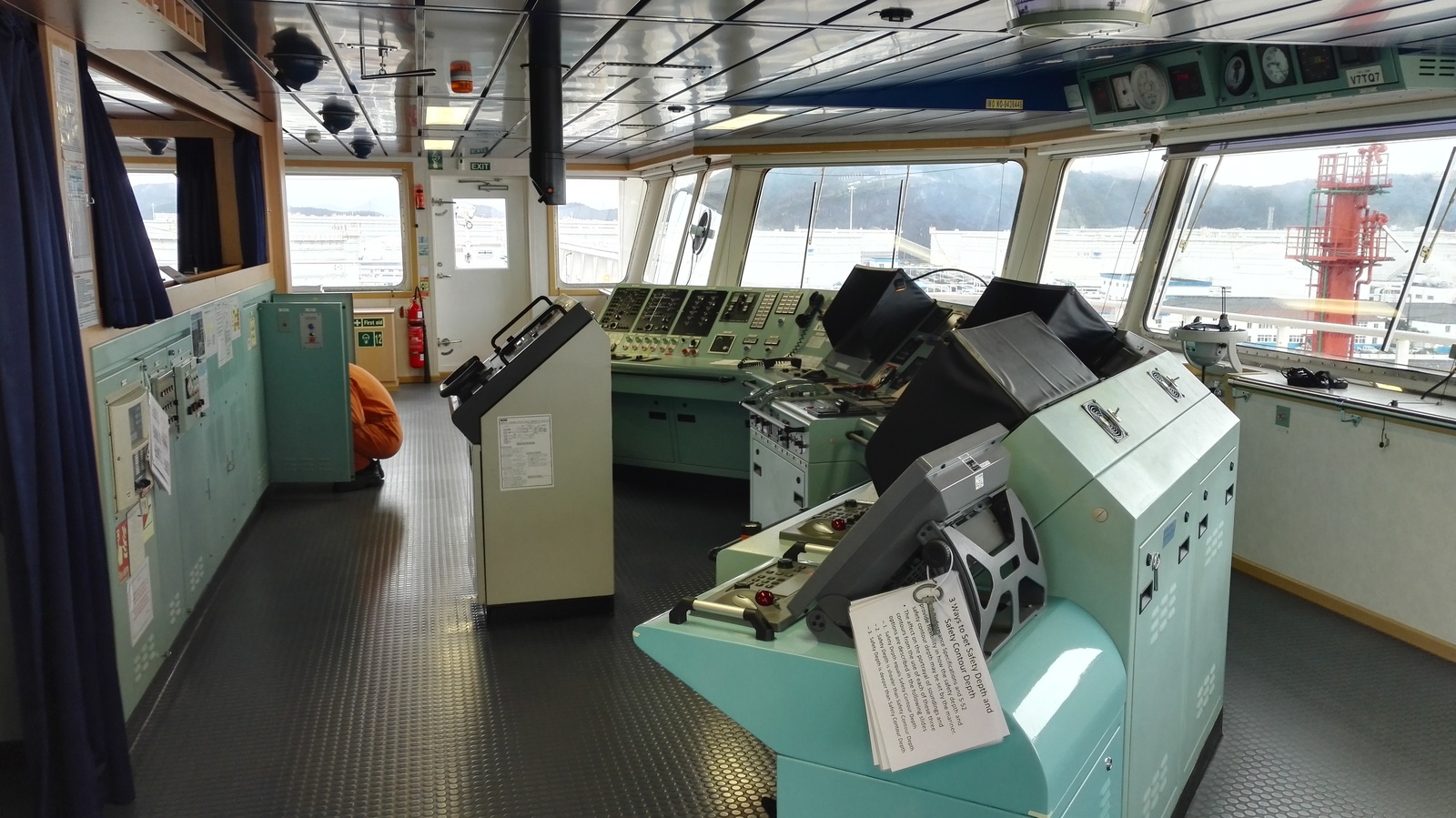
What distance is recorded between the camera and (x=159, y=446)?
3.67 meters

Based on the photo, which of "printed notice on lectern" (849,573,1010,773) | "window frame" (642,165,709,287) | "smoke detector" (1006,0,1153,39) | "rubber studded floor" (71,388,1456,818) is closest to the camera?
"printed notice on lectern" (849,573,1010,773)

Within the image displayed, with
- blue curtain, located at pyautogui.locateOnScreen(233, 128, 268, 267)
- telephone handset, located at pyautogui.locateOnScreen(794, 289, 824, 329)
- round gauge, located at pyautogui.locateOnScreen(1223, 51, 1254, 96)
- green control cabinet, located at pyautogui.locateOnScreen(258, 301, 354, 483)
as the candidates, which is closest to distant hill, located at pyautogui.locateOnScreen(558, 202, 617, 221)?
blue curtain, located at pyautogui.locateOnScreen(233, 128, 268, 267)

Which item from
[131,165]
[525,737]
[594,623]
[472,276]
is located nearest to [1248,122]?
[594,623]

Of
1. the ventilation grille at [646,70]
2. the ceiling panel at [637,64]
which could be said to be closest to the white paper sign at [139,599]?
the ceiling panel at [637,64]

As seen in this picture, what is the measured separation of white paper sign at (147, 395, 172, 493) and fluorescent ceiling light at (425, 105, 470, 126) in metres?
2.97

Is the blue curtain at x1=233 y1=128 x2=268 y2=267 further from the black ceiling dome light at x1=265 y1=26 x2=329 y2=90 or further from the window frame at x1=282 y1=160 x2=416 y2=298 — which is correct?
the window frame at x1=282 y1=160 x2=416 y2=298

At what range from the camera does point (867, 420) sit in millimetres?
4070

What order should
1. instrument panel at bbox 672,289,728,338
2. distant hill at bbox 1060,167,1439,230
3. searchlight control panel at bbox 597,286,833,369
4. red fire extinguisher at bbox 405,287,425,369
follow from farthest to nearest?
red fire extinguisher at bbox 405,287,425,369 → instrument panel at bbox 672,289,728,338 → searchlight control panel at bbox 597,286,833,369 → distant hill at bbox 1060,167,1439,230

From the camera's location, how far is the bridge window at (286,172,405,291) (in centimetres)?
1100

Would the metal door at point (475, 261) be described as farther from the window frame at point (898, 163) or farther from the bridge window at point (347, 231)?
the window frame at point (898, 163)

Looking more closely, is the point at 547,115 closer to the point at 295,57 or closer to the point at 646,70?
the point at 646,70

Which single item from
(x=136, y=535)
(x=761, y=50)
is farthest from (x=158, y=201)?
(x=761, y=50)

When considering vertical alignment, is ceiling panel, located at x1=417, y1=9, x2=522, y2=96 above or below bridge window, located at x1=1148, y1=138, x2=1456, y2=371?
above

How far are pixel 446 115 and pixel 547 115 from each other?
248 cm
